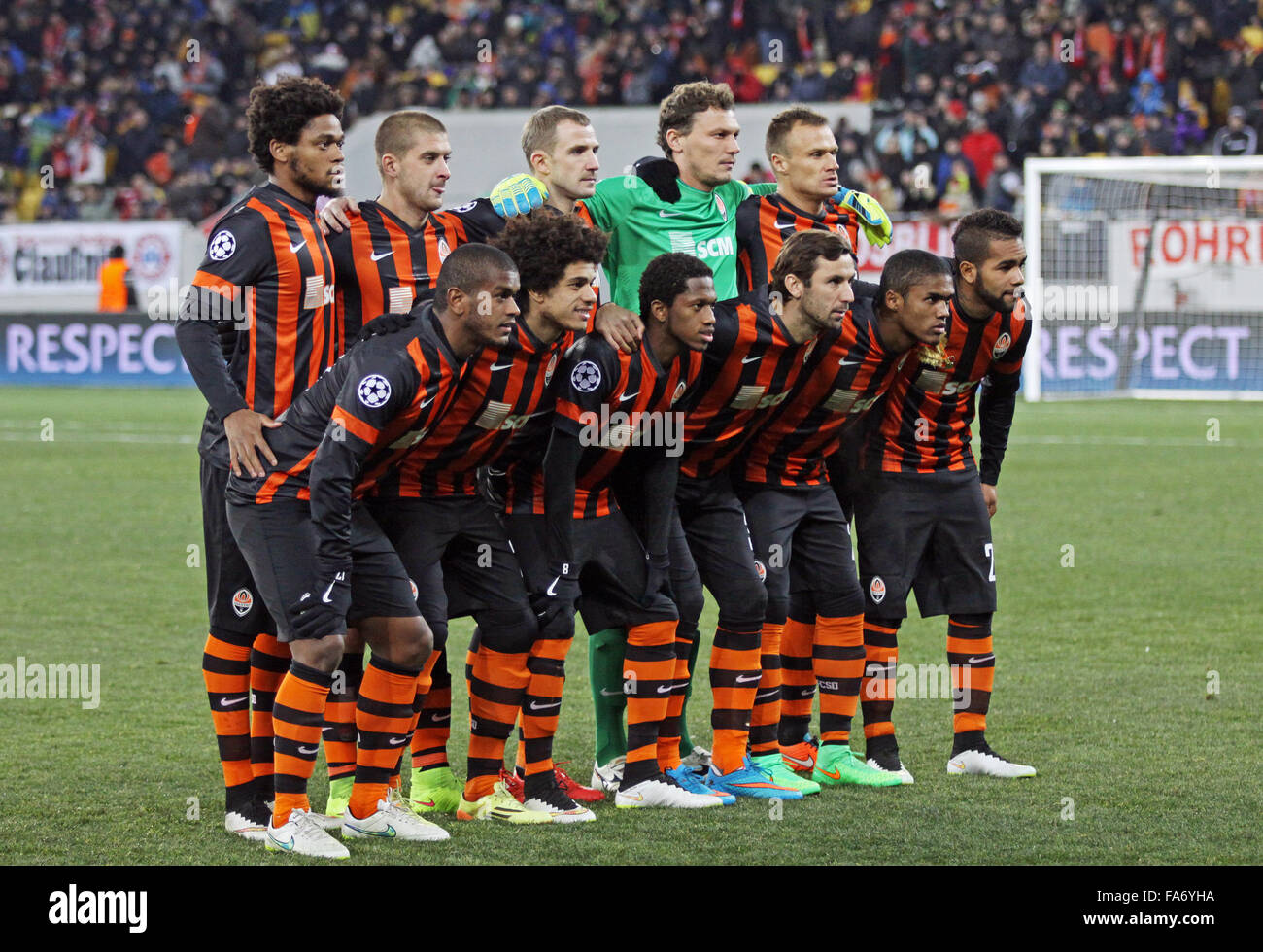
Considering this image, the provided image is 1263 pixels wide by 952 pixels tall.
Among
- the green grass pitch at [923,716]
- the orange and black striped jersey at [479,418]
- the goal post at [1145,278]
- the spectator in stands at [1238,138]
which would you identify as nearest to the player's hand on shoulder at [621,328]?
the orange and black striped jersey at [479,418]

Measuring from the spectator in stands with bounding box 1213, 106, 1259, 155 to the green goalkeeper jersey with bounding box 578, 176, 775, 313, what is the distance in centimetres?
1631

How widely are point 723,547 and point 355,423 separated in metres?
1.49

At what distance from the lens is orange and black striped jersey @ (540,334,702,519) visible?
507 cm

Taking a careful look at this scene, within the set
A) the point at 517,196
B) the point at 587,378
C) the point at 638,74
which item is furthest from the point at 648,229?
the point at 638,74

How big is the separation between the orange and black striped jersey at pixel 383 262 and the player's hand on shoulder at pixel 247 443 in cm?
59

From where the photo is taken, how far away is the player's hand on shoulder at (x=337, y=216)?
515 cm

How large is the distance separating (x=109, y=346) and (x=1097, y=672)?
741 inches

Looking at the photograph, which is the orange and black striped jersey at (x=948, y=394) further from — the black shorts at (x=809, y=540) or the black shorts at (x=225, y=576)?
the black shorts at (x=225, y=576)

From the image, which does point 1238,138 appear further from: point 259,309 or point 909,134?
point 259,309

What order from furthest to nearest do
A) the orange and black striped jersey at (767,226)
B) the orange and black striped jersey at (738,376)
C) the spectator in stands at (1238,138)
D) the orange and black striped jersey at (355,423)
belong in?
the spectator in stands at (1238,138) < the orange and black striped jersey at (767,226) < the orange and black striped jersey at (738,376) < the orange and black striped jersey at (355,423)

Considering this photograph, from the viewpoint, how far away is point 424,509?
5.00m

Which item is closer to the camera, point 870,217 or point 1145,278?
point 870,217

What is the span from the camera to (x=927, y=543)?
5.81 metres
